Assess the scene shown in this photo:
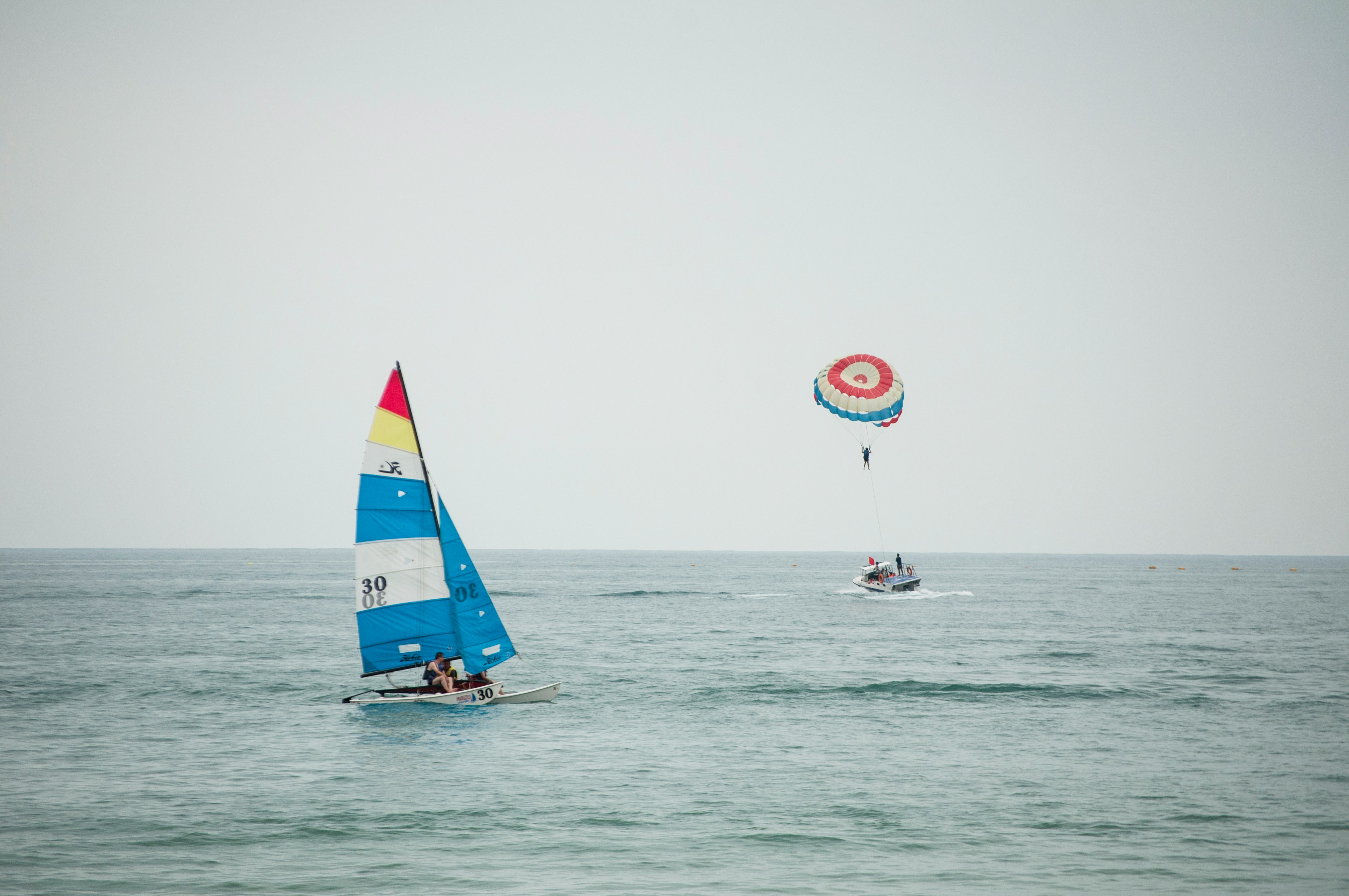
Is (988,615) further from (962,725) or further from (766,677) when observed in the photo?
(962,725)

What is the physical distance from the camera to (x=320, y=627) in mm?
73562

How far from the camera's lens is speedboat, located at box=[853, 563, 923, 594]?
90938 millimetres

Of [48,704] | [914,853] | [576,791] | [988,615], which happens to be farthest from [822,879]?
[988,615]

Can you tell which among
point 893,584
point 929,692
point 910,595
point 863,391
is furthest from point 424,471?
point 910,595

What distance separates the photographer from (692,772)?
27.4 metres

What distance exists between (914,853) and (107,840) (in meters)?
16.9

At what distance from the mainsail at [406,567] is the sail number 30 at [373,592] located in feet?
0.08

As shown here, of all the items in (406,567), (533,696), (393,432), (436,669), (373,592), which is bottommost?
(533,696)

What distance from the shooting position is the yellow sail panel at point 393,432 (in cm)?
3200

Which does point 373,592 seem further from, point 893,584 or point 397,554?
point 893,584

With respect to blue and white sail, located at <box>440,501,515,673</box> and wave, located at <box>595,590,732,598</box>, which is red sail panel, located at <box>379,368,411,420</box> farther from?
wave, located at <box>595,590,732,598</box>

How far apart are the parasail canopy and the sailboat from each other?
42545 mm

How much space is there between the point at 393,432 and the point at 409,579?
4900mm

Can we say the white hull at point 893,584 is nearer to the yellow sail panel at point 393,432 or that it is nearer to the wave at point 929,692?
the wave at point 929,692
